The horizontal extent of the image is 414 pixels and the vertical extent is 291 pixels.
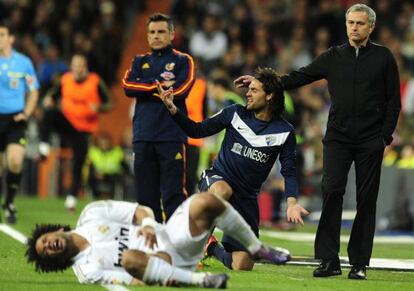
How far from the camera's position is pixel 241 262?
37.8 feet

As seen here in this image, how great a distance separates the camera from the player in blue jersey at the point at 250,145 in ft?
37.2

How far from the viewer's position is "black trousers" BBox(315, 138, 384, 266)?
37.2 ft

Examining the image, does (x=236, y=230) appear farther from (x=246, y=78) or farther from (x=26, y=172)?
(x=26, y=172)

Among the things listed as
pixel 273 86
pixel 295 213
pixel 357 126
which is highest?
pixel 273 86

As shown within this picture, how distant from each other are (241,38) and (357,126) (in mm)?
15726

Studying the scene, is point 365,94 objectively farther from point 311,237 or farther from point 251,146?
point 311,237

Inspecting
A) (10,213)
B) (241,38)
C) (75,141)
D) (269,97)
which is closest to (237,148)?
(269,97)

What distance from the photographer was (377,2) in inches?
1019

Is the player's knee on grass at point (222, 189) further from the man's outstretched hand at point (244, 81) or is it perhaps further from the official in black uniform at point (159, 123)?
the official in black uniform at point (159, 123)

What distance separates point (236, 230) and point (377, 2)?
674 inches

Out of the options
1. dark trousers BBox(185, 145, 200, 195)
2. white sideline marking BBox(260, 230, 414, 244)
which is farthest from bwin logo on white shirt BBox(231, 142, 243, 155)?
white sideline marking BBox(260, 230, 414, 244)

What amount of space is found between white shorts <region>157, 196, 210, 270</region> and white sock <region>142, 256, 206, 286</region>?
17 cm

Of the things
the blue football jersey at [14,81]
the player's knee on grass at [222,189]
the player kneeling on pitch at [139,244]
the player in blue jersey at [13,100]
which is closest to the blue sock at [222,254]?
the player's knee on grass at [222,189]

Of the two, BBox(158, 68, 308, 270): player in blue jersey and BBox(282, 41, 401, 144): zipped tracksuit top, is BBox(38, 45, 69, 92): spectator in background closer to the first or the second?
BBox(158, 68, 308, 270): player in blue jersey
